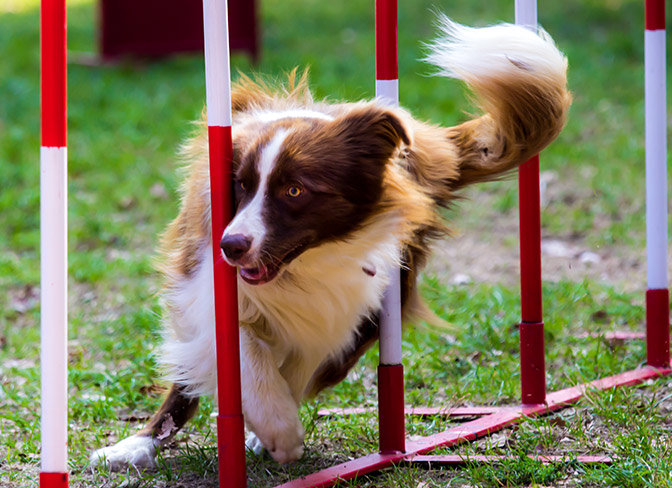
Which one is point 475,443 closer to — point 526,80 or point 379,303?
point 379,303

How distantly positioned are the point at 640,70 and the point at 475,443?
271 inches

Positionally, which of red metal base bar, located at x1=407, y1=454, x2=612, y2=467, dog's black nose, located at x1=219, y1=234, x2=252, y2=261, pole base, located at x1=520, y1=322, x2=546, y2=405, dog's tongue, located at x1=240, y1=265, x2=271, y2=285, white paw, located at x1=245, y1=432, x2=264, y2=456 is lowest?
white paw, located at x1=245, y1=432, x2=264, y2=456

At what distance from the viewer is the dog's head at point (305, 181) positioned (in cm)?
269

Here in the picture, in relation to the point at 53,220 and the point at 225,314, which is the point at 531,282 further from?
the point at 53,220

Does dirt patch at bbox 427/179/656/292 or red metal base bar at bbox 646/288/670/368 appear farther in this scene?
dirt patch at bbox 427/179/656/292

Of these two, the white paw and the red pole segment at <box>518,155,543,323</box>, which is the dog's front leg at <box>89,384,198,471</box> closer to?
the white paw

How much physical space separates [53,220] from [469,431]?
1.61m

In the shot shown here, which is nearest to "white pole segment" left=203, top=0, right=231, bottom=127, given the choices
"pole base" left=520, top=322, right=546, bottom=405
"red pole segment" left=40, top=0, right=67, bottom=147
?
"red pole segment" left=40, top=0, right=67, bottom=147

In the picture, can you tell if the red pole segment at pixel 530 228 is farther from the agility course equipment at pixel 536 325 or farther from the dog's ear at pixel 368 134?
the dog's ear at pixel 368 134

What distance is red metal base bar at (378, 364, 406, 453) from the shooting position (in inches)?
119

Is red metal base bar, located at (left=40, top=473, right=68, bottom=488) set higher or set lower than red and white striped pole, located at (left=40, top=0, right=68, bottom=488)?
lower

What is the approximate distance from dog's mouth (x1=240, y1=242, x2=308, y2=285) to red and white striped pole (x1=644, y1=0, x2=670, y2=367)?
69.7 inches

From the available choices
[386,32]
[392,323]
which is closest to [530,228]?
[392,323]

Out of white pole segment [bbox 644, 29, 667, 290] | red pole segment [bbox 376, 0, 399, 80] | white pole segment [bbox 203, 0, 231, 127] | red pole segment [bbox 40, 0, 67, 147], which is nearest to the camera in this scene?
red pole segment [bbox 40, 0, 67, 147]
